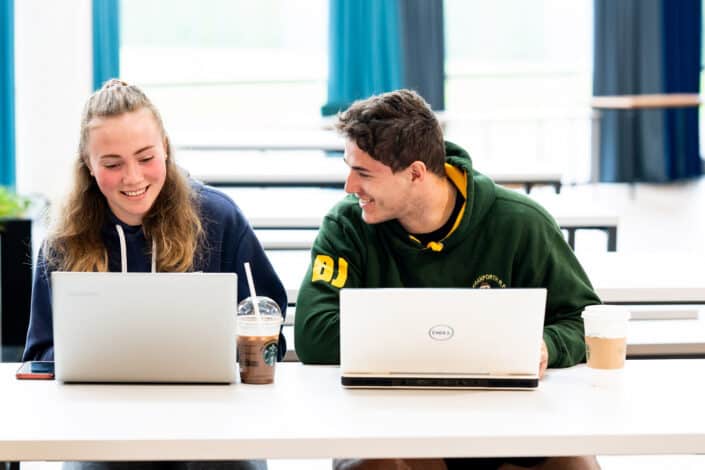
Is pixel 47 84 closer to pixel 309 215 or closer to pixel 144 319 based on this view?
pixel 309 215

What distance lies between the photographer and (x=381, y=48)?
804cm

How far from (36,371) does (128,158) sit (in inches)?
18.3

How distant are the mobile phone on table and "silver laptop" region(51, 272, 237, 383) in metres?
0.08

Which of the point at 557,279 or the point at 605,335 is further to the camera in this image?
the point at 557,279

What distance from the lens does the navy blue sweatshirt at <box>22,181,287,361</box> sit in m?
2.28

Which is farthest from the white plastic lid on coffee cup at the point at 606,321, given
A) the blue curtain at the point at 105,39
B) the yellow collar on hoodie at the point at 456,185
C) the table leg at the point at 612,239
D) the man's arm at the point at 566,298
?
the blue curtain at the point at 105,39

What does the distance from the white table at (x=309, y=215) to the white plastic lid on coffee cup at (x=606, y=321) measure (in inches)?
60.1

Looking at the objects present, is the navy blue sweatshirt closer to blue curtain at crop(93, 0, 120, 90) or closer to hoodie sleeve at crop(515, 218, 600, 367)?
hoodie sleeve at crop(515, 218, 600, 367)

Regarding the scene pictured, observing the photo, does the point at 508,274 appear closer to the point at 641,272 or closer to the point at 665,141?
the point at 641,272

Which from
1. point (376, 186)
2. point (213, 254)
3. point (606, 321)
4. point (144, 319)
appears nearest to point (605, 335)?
point (606, 321)

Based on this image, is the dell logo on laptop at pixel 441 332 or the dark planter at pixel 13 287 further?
the dark planter at pixel 13 287

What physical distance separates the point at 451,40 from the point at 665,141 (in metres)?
1.78

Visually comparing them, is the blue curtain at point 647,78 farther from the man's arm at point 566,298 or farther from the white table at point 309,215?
the man's arm at point 566,298

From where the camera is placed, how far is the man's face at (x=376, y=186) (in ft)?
7.19
